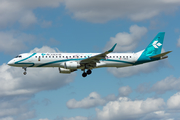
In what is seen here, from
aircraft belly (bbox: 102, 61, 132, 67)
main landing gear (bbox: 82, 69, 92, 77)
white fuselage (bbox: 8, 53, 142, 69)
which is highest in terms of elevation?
white fuselage (bbox: 8, 53, 142, 69)

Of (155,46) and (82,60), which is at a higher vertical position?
(155,46)

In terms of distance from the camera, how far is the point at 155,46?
75.8 meters

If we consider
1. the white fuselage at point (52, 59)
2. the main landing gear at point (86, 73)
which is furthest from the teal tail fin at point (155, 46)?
the main landing gear at point (86, 73)

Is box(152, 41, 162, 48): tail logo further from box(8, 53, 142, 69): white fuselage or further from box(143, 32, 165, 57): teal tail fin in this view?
box(8, 53, 142, 69): white fuselage

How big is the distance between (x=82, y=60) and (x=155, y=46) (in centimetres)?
2030

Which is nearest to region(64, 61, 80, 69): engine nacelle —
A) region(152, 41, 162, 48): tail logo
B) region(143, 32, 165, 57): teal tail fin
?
region(143, 32, 165, 57): teal tail fin

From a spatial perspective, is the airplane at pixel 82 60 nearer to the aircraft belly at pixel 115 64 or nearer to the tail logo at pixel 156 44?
the aircraft belly at pixel 115 64

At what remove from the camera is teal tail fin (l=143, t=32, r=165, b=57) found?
74562 mm

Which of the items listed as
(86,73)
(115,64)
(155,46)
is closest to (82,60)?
(86,73)

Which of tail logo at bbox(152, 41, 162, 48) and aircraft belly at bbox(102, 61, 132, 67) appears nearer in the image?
aircraft belly at bbox(102, 61, 132, 67)

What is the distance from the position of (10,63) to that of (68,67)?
12682mm

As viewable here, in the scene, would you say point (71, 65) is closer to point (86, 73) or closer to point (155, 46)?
point (86, 73)

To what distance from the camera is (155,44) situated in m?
76.1

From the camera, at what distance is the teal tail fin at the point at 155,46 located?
74562mm
